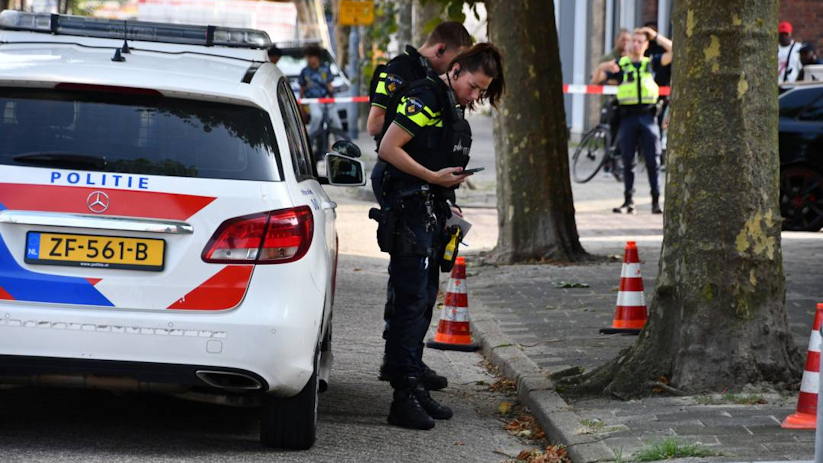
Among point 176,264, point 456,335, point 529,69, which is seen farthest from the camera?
point 529,69

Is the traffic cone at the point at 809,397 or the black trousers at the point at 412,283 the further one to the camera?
the black trousers at the point at 412,283

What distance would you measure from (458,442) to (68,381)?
178cm

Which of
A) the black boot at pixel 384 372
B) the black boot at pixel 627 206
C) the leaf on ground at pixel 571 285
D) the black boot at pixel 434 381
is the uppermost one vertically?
the black boot at pixel 384 372

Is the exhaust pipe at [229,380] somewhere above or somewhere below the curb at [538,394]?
above

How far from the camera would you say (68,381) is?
17.8 ft

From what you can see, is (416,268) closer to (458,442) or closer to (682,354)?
(458,442)

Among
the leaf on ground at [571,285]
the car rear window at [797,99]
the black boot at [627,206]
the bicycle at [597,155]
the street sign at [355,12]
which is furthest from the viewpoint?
the street sign at [355,12]

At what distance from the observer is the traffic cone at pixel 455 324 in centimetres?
863

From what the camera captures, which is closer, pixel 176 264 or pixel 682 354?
pixel 176 264

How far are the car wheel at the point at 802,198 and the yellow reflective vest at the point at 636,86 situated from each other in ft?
7.05

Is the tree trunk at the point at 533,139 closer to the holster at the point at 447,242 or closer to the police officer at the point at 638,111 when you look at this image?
the police officer at the point at 638,111

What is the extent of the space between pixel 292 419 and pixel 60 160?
1.37 m

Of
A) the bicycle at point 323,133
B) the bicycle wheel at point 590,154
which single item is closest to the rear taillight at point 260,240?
the bicycle wheel at point 590,154

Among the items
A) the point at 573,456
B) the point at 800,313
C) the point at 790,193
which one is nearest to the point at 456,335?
the point at 800,313
